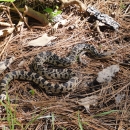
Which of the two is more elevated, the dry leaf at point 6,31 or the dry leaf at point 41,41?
the dry leaf at point 6,31

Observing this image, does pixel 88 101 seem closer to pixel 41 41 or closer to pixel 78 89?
pixel 78 89

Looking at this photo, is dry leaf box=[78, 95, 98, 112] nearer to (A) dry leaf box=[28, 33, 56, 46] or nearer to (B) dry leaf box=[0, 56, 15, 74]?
(B) dry leaf box=[0, 56, 15, 74]

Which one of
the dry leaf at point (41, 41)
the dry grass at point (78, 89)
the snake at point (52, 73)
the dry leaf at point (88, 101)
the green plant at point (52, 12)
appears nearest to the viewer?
the dry grass at point (78, 89)

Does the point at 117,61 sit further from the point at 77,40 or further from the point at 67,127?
the point at 67,127

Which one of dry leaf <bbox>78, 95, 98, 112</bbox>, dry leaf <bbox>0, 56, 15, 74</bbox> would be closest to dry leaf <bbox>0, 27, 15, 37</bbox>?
dry leaf <bbox>0, 56, 15, 74</bbox>

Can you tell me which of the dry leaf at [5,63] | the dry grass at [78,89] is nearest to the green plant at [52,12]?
the dry grass at [78,89]

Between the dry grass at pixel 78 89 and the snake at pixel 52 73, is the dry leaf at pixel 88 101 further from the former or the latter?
the snake at pixel 52 73

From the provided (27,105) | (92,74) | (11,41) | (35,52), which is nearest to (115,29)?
(92,74)

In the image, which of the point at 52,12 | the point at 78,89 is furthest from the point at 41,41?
the point at 78,89
